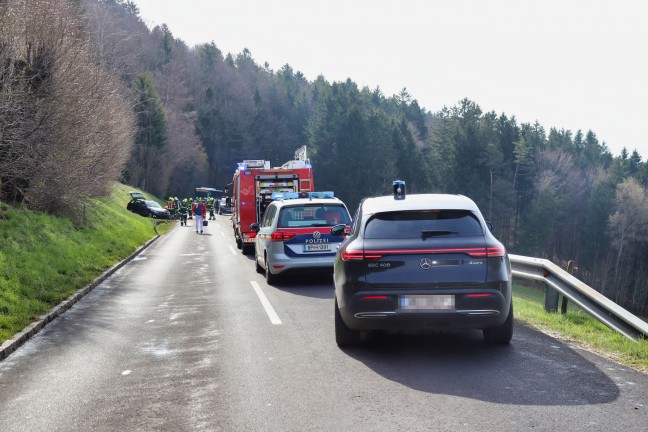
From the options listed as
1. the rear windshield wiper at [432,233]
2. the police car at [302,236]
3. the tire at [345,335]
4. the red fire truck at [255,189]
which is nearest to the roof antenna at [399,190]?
the rear windshield wiper at [432,233]

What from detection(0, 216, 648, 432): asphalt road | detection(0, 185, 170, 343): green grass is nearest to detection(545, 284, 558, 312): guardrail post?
detection(0, 216, 648, 432): asphalt road

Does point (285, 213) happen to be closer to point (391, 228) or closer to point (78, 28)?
point (391, 228)

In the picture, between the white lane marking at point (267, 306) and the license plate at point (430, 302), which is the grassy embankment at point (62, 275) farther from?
the white lane marking at point (267, 306)

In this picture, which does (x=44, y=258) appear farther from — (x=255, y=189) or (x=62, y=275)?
(x=255, y=189)

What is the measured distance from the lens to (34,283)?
1190cm

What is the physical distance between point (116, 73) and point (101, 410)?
2542 cm

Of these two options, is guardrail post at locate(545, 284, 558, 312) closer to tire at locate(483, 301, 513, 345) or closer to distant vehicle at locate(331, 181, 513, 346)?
tire at locate(483, 301, 513, 345)

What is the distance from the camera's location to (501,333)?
753cm

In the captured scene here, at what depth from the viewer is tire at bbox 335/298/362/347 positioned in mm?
7578

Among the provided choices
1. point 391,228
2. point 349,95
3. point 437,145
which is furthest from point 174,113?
point 391,228

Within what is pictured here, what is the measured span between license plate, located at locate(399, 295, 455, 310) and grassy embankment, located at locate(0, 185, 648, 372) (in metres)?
1.97

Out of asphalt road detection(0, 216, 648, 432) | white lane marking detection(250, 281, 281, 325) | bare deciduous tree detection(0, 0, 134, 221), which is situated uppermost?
bare deciduous tree detection(0, 0, 134, 221)

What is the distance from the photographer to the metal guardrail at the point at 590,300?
25.5ft

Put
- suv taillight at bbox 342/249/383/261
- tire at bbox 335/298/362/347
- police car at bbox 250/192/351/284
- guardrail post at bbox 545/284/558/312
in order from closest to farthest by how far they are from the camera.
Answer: suv taillight at bbox 342/249/383/261
tire at bbox 335/298/362/347
guardrail post at bbox 545/284/558/312
police car at bbox 250/192/351/284
